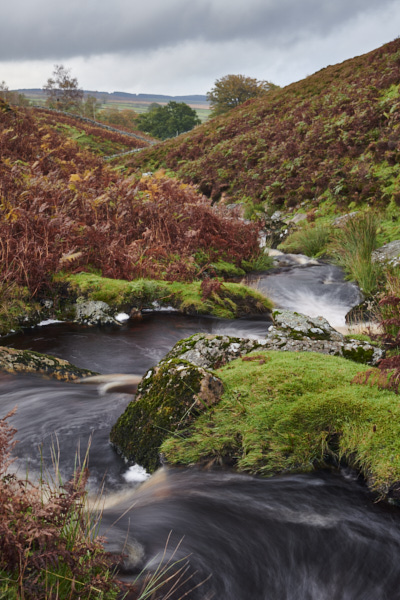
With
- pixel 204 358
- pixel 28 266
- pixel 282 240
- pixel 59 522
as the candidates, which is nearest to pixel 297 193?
pixel 282 240

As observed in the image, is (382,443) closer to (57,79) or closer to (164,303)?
(164,303)

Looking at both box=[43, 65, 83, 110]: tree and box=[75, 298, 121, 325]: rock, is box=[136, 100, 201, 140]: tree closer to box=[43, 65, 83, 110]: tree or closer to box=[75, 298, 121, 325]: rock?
box=[43, 65, 83, 110]: tree

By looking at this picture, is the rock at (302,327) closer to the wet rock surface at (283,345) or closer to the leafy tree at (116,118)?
the wet rock surface at (283,345)

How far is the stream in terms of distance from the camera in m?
2.54

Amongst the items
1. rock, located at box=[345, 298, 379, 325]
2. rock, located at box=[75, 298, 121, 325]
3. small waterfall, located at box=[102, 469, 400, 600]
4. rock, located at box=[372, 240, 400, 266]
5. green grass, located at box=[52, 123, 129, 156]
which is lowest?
small waterfall, located at box=[102, 469, 400, 600]

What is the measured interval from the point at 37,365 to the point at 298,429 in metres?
3.69

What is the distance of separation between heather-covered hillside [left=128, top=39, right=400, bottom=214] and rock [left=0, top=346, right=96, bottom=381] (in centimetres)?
1121

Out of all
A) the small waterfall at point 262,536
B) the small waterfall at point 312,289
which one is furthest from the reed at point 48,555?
the small waterfall at point 312,289

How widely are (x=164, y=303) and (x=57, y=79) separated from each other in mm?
59395

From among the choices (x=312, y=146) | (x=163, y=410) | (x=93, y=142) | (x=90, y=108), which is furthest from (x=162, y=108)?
(x=163, y=410)

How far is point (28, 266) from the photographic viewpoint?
26.5ft

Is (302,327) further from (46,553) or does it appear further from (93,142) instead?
(93,142)

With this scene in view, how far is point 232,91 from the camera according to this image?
172 ft

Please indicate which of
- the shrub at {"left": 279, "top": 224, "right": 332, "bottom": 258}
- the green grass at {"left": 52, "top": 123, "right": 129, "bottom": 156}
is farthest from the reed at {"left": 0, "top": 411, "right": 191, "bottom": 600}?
the green grass at {"left": 52, "top": 123, "right": 129, "bottom": 156}
